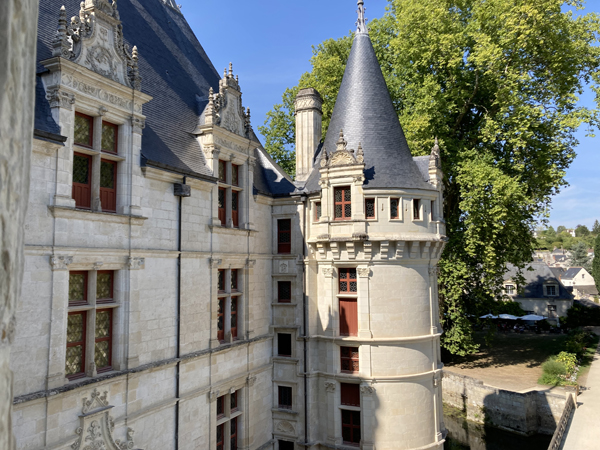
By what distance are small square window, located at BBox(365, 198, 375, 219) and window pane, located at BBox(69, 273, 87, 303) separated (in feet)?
29.5

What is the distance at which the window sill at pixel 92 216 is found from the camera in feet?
29.2

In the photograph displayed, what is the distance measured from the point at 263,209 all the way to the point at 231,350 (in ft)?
17.0

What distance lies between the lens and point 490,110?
2375 cm

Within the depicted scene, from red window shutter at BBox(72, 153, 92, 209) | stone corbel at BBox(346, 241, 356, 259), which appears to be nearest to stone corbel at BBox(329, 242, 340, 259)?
stone corbel at BBox(346, 241, 356, 259)

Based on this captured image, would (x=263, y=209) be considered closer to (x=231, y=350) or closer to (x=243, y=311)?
(x=243, y=311)

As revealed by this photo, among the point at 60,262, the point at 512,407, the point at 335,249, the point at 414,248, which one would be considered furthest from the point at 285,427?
the point at 512,407

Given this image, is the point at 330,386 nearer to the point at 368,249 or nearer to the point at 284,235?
the point at 368,249

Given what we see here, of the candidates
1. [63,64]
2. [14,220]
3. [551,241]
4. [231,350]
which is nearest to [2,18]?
[14,220]

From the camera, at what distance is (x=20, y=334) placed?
26.5 ft

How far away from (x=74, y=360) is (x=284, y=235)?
29.5ft

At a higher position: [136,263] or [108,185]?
[108,185]

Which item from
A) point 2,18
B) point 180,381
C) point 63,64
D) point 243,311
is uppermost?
point 63,64

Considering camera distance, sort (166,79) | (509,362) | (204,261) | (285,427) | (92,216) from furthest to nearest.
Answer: (509,362), (285,427), (166,79), (204,261), (92,216)

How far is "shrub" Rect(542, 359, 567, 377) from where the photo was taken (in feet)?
78.6
